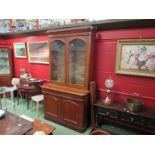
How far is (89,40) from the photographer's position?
2.51 meters

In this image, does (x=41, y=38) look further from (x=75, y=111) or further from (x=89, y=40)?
(x=75, y=111)

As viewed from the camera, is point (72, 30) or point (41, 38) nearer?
point (72, 30)

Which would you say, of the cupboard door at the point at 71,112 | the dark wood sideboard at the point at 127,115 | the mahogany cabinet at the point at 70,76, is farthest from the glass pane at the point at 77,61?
the dark wood sideboard at the point at 127,115

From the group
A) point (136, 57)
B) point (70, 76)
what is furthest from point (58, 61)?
point (136, 57)

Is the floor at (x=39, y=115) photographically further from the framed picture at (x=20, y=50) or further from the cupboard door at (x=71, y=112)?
the framed picture at (x=20, y=50)

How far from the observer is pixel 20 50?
4.41 m

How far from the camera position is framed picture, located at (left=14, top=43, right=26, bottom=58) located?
14.1ft

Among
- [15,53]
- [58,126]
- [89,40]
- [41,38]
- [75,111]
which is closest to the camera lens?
[89,40]

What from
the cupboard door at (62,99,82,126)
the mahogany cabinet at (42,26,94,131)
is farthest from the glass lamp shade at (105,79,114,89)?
the cupboard door at (62,99,82,126)

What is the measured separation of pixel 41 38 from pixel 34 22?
614 mm

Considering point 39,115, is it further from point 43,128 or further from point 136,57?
point 136,57

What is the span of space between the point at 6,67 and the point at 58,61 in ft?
8.50

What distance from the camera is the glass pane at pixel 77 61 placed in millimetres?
2713

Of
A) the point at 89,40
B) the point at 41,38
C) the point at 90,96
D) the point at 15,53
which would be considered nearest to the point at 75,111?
the point at 90,96
